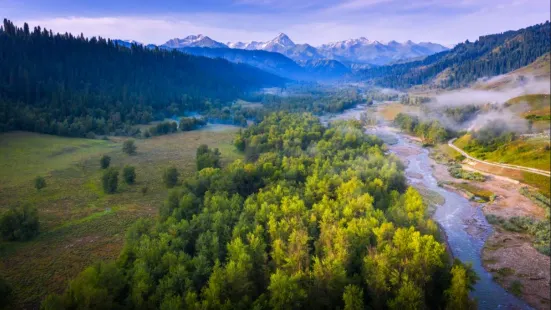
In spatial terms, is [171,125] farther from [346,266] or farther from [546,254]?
[546,254]

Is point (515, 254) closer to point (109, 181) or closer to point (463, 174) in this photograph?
point (463, 174)

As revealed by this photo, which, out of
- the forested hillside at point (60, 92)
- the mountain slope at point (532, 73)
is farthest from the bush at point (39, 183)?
the mountain slope at point (532, 73)

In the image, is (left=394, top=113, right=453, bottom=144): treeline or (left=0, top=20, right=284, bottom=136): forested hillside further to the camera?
(left=0, top=20, right=284, bottom=136): forested hillside

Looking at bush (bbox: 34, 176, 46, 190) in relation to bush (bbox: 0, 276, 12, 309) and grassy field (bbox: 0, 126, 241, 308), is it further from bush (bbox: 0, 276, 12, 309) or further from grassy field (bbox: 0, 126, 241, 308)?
bush (bbox: 0, 276, 12, 309)

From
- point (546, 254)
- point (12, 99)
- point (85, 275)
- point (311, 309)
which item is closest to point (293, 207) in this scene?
point (311, 309)

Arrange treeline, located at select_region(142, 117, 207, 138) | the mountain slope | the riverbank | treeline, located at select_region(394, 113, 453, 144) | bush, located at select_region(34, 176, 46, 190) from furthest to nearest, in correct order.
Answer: treeline, located at select_region(142, 117, 207, 138), treeline, located at select_region(394, 113, 453, 144), bush, located at select_region(34, 176, 46, 190), the riverbank, the mountain slope

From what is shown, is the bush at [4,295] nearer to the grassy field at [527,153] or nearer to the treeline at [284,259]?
the treeline at [284,259]

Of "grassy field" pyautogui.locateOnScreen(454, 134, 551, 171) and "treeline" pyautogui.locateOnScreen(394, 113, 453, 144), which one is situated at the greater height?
"grassy field" pyautogui.locateOnScreen(454, 134, 551, 171)

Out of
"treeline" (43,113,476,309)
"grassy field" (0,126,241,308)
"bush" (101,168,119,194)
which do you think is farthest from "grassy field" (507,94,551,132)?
"bush" (101,168,119,194)
